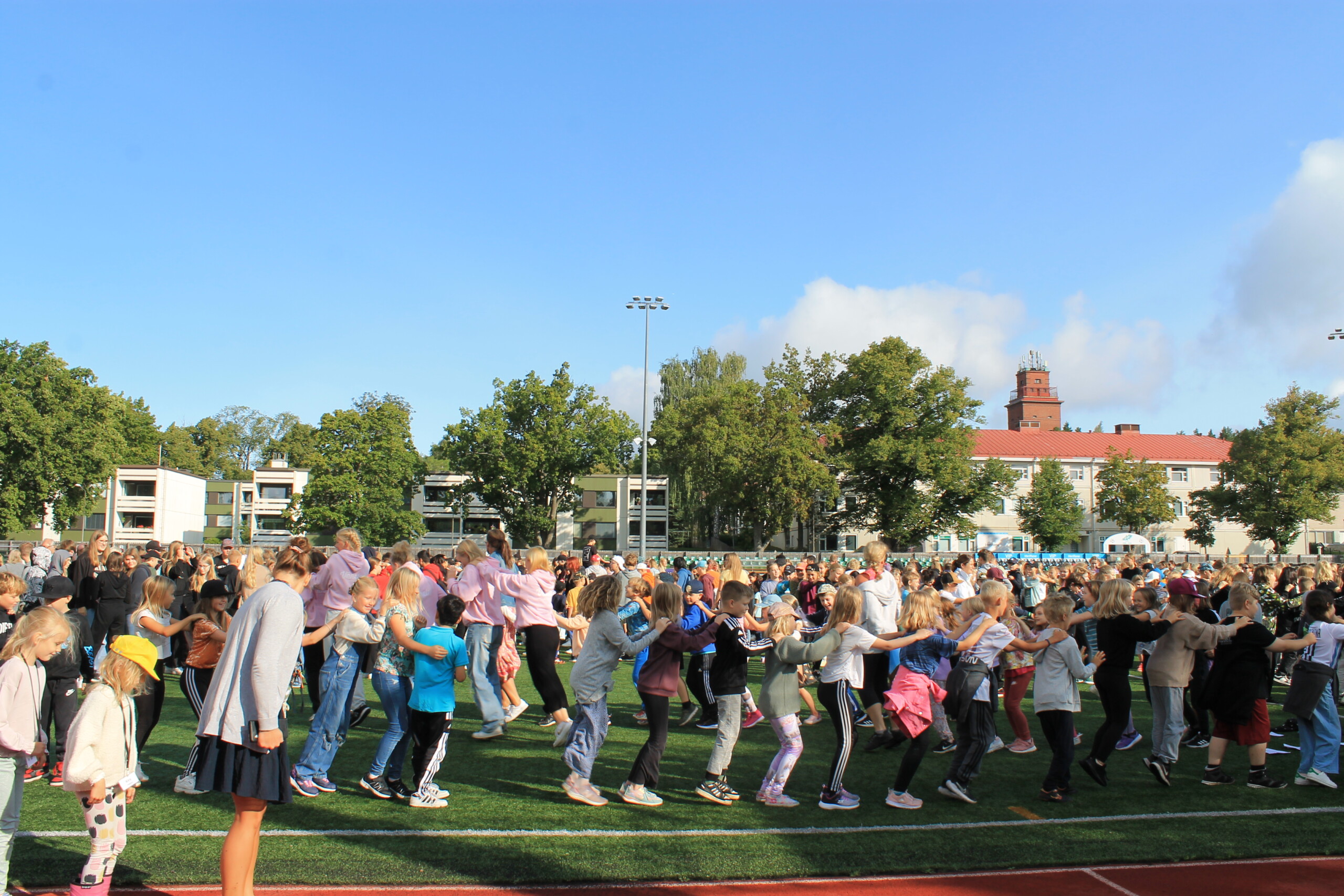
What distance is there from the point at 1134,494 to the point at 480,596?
210ft

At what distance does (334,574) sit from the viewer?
27.3 ft

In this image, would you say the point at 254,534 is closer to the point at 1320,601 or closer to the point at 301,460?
the point at 301,460

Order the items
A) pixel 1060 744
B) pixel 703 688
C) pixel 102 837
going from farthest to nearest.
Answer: pixel 703 688, pixel 1060 744, pixel 102 837

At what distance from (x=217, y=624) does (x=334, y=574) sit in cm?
157

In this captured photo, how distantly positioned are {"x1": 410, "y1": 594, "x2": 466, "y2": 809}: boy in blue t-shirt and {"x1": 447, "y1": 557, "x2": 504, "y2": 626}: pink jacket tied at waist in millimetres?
2065

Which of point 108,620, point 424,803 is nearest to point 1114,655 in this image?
point 424,803

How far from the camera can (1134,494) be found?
63156 mm

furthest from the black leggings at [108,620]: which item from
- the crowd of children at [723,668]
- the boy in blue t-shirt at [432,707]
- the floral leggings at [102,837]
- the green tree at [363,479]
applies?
the green tree at [363,479]

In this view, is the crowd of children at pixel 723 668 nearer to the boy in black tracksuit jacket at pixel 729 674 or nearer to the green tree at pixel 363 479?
the boy in black tracksuit jacket at pixel 729 674

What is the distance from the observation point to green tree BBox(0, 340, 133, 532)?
45.3 m

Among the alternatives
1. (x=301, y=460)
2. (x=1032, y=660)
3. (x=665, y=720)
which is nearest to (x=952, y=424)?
(x=1032, y=660)

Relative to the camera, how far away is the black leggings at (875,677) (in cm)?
903

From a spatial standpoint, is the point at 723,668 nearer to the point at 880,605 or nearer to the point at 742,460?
the point at 880,605

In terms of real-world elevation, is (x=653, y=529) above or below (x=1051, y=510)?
below
